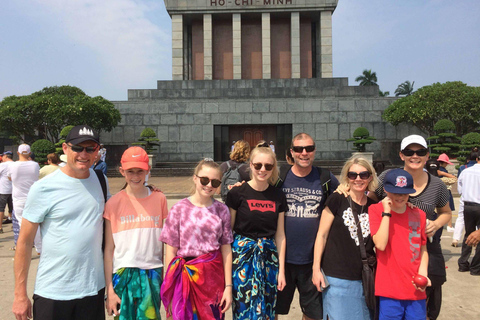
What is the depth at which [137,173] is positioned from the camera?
272cm

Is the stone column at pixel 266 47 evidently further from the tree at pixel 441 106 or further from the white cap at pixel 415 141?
the white cap at pixel 415 141

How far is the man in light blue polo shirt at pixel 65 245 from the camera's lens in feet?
7.63

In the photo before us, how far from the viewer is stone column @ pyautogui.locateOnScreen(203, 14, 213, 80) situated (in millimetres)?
26891

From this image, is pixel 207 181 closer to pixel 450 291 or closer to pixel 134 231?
pixel 134 231

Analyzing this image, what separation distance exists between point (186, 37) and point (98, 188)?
91.2 ft

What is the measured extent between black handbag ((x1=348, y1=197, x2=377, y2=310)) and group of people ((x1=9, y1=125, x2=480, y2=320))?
2 cm

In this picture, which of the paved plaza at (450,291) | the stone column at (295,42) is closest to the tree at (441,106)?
the stone column at (295,42)

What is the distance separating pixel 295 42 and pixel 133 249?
2665 centimetres

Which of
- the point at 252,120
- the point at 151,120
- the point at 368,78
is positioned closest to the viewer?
the point at 252,120

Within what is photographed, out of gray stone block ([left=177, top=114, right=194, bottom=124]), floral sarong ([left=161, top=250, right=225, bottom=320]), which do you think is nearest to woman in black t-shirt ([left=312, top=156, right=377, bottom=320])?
floral sarong ([left=161, top=250, right=225, bottom=320])

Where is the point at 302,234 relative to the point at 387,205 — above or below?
below

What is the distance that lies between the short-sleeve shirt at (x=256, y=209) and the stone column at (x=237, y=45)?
2462 cm

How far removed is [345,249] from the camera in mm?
2719

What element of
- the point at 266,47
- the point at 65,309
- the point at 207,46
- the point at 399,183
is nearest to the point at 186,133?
the point at 207,46
